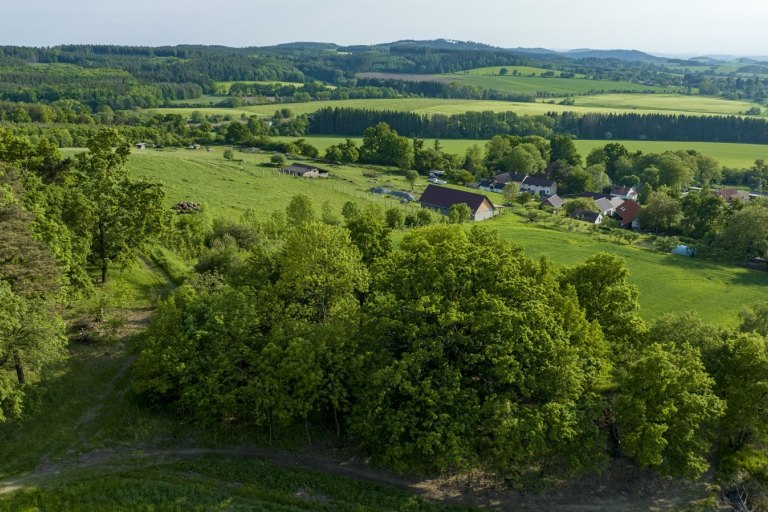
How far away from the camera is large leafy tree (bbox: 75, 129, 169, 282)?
141 ft

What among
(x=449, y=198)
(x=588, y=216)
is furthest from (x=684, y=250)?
(x=449, y=198)

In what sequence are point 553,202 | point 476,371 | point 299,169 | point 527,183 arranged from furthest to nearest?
1. point 527,183
2. point 299,169
3. point 553,202
4. point 476,371

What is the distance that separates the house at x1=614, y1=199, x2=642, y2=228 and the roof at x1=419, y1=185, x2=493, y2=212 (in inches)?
966

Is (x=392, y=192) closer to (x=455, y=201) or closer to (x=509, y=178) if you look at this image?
(x=455, y=201)

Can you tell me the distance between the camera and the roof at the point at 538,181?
124 m

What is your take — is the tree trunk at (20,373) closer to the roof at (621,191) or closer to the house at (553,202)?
the house at (553,202)

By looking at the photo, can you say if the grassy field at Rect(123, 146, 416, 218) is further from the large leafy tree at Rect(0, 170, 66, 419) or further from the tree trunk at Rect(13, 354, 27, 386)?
the tree trunk at Rect(13, 354, 27, 386)

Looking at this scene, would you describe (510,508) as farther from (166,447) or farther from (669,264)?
(669,264)

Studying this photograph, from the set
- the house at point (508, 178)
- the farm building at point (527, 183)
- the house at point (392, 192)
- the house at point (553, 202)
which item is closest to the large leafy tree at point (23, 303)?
the house at point (392, 192)

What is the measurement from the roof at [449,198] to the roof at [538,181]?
32259mm

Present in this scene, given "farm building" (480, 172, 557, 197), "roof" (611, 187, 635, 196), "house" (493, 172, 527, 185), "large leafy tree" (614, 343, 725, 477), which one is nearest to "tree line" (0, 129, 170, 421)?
"large leafy tree" (614, 343, 725, 477)

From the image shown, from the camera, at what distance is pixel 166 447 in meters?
28.5

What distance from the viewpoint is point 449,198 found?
3944 inches

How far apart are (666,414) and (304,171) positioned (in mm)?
96768
